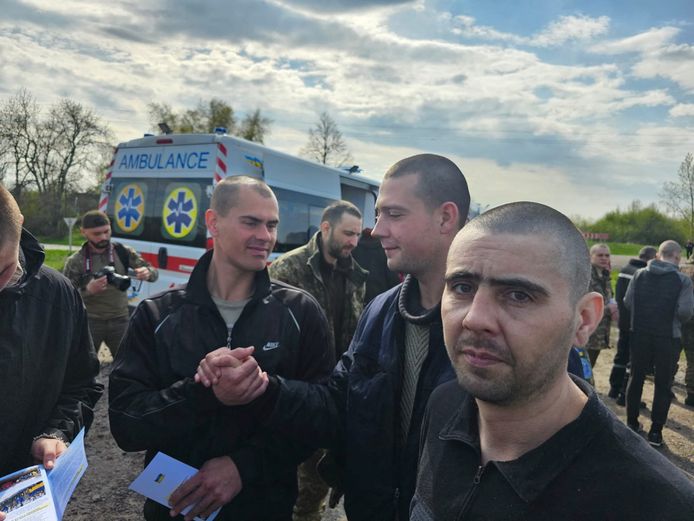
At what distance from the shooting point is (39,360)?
76.0 inches

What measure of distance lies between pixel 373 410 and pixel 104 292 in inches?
169

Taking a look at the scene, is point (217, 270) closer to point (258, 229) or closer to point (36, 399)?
point (258, 229)

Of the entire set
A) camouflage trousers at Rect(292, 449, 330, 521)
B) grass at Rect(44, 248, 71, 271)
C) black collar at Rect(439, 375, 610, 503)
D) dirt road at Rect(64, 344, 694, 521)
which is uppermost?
black collar at Rect(439, 375, 610, 503)

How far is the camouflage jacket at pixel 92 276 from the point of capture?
194 inches

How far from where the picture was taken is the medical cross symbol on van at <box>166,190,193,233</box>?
5.60 meters

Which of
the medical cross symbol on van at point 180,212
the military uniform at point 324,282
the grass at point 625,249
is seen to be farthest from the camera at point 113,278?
the grass at point 625,249

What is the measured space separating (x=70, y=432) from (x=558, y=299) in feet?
6.44

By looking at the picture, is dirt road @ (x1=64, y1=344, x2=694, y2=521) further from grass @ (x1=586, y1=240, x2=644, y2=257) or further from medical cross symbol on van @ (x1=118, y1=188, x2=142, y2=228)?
grass @ (x1=586, y1=240, x2=644, y2=257)

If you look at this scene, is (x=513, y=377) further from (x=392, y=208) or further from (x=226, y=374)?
(x=392, y=208)

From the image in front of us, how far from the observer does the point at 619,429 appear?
1.07 meters

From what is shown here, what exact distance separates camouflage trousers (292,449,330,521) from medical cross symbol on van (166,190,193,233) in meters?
3.33

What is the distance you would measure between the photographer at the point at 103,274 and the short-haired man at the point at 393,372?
11.8ft

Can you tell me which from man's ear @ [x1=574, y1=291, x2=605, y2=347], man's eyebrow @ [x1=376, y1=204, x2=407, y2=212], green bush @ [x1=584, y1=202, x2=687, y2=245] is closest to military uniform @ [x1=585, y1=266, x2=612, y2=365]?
man's eyebrow @ [x1=376, y1=204, x2=407, y2=212]

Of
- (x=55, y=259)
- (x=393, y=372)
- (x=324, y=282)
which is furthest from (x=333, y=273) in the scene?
(x=55, y=259)
